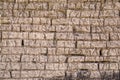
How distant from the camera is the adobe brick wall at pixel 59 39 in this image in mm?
2303

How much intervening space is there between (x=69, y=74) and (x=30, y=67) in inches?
15.8

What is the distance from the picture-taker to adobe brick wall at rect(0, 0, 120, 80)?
7.55ft

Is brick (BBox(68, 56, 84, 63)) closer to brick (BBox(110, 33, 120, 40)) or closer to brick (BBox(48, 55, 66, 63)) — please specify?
brick (BBox(48, 55, 66, 63))

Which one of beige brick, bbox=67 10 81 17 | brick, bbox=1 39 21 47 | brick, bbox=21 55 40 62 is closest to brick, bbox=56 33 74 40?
beige brick, bbox=67 10 81 17

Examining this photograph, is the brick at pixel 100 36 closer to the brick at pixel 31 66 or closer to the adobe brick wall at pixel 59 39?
the adobe brick wall at pixel 59 39

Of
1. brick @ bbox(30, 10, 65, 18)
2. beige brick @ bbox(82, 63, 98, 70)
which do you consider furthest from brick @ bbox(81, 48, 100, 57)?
brick @ bbox(30, 10, 65, 18)

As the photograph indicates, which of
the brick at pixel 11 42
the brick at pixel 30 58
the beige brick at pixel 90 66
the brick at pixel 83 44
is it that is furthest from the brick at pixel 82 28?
the brick at pixel 11 42

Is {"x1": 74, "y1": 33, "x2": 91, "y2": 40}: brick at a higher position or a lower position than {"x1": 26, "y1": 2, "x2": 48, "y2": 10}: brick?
lower

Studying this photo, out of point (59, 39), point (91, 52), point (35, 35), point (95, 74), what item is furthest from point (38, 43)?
point (95, 74)

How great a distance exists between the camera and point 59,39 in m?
2.34

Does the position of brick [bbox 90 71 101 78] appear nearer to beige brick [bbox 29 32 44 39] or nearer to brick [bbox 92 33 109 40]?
brick [bbox 92 33 109 40]

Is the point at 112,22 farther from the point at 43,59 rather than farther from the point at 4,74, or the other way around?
the point at 4,74

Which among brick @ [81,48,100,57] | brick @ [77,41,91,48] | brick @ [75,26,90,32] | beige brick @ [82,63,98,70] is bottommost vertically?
beige brick @ [82,63,98,70]

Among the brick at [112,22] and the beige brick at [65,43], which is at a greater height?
the brick at [112,22]
